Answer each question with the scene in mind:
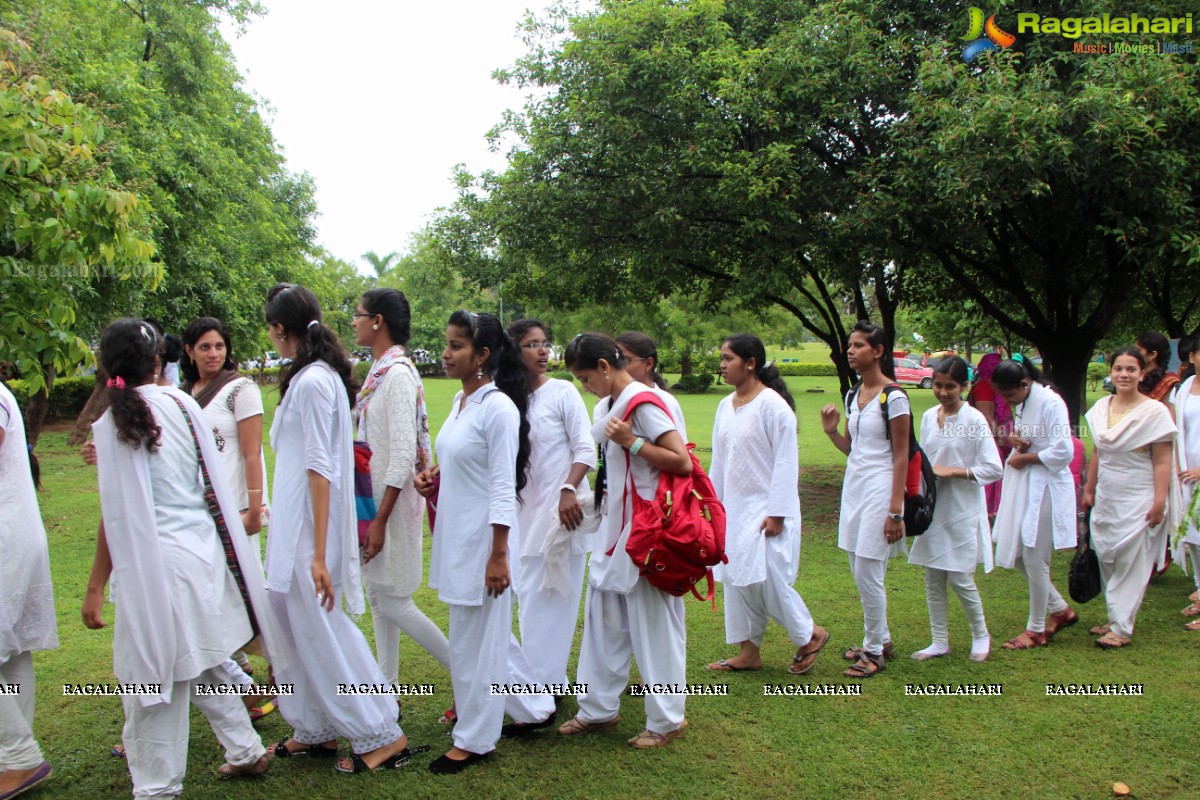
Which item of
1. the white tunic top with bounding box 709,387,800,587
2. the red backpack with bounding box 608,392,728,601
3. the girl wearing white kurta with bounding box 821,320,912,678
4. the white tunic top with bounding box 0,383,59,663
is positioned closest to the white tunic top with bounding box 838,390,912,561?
the girl wearing white kurta with bounding box 821,320,912,678

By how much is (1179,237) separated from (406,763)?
7.35 meters

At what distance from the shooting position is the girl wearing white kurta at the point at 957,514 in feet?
16.4

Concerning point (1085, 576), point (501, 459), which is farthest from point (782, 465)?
point (1085, 576)

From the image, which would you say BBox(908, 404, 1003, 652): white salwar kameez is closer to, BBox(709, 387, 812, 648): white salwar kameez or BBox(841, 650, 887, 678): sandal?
BBox(841, 650, 887, 678): sandal

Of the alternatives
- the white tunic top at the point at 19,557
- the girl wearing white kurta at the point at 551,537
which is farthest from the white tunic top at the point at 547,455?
the white tunic top at the point at 19,557

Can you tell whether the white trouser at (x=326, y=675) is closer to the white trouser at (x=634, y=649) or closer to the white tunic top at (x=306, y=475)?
the white tunic top at (x=306, y=475)

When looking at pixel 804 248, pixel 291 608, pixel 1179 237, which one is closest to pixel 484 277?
pixel 804 248

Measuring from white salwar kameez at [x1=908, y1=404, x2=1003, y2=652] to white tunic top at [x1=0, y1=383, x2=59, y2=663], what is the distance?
4.27 metres

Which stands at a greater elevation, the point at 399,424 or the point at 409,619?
the point at 399,424

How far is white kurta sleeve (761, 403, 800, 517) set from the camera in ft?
15.3

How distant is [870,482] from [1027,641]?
1.50 m

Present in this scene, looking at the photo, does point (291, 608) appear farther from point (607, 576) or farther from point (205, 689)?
point (607, 576)

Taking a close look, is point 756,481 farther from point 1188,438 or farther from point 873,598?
point 1188,438

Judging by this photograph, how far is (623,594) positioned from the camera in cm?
397
